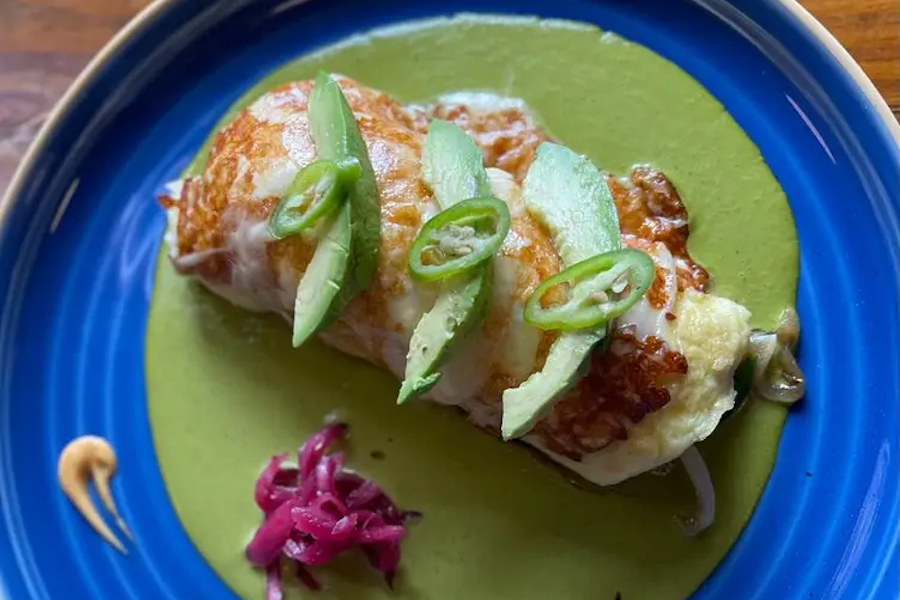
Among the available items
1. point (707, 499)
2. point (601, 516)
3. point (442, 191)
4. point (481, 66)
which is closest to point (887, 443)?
point (707, 499)

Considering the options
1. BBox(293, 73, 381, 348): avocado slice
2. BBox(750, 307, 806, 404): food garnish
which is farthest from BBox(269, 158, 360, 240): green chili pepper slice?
BBox(750, 307, 806, 404): food garnish

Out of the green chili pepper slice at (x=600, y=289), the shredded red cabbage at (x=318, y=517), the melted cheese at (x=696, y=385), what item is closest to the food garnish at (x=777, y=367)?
the melted cheese at (x=696, y=385)

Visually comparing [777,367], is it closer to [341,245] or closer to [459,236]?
[459,236]

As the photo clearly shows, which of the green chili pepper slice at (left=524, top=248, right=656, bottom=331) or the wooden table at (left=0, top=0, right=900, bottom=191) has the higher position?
the wooden table at (left=0, top=0, right=900, bottom=191)

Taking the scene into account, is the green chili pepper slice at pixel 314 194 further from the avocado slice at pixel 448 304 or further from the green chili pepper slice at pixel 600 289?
the green chili pepper slice at pixel 600 289

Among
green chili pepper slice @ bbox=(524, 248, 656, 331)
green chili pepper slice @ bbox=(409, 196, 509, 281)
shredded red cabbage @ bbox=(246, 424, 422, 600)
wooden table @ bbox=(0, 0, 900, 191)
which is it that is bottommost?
shredded red cabbage @ bbox=(246, 424, 422, 600)

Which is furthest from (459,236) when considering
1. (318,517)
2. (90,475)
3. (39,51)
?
(39,51)

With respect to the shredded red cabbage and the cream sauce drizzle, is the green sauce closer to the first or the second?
the shredded red cabbage
